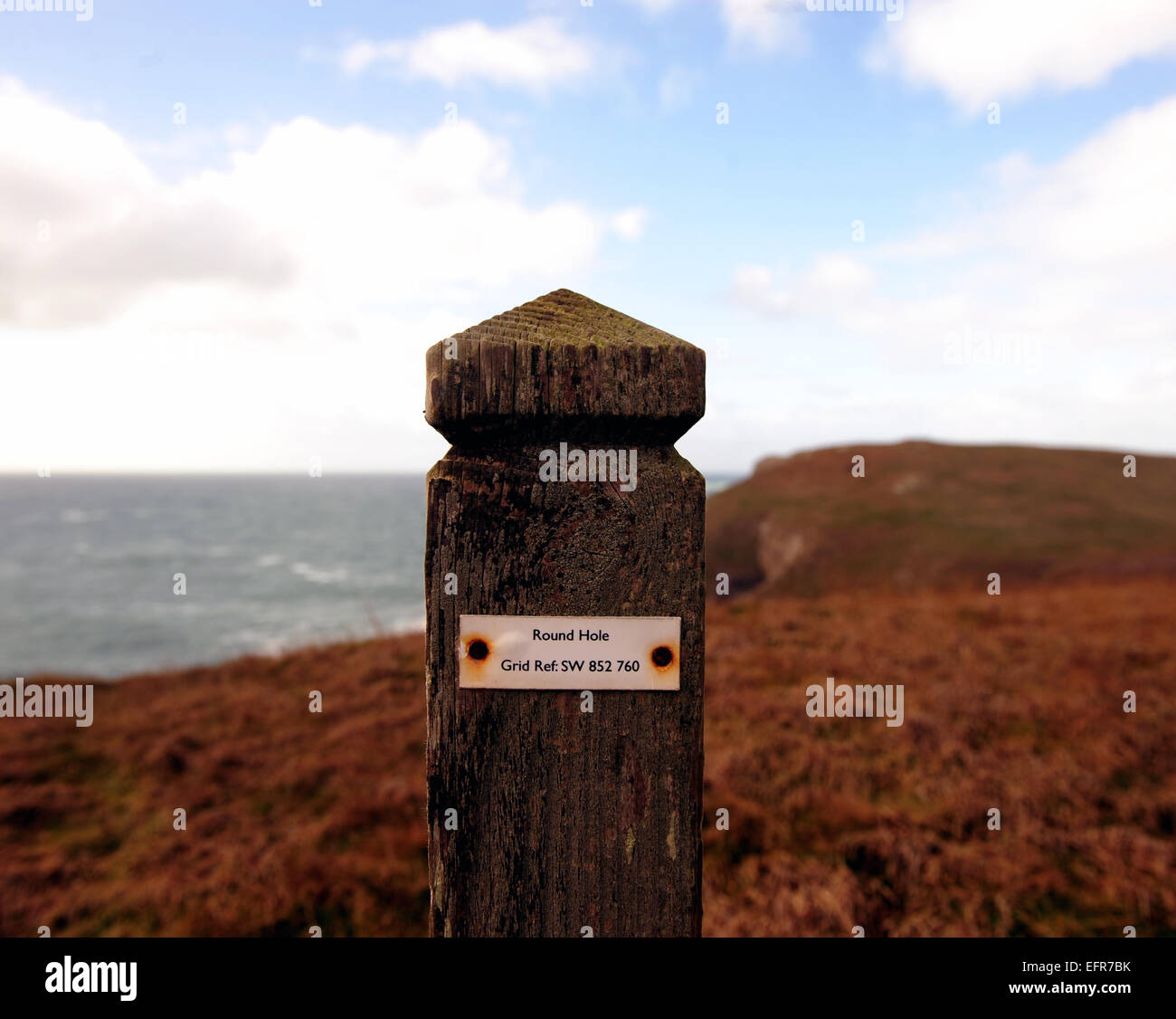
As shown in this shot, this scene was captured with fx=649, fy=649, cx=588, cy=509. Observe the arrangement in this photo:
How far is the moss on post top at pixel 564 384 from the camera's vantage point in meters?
1.20

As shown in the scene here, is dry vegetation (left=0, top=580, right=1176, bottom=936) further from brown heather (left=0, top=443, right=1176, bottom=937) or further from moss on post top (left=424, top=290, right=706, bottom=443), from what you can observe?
moss on post top (left=424, top=290, right=706, bottom=443)

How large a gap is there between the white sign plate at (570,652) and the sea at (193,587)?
7.32 meters

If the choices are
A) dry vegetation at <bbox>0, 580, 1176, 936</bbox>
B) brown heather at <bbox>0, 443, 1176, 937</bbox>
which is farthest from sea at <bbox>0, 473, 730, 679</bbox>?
dry vegetation at <bbox>0, 580, 1176, 936</bbox>

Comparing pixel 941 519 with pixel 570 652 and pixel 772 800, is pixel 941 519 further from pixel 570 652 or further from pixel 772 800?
pixel 570 652

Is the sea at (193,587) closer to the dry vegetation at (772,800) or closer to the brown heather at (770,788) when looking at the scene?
the brown heather at (770,788)

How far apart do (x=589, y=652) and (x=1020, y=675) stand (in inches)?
277

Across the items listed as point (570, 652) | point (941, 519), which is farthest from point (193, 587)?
point (570, 652)

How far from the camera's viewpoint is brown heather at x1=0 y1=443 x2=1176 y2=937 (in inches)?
139

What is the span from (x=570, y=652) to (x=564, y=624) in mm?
55

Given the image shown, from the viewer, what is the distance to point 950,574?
55.3ft

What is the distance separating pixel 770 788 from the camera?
462 cm

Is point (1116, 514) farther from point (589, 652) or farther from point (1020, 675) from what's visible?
point (589, 652)

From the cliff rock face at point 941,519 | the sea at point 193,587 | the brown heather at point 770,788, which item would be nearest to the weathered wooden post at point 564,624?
the brown heather at point 770,788

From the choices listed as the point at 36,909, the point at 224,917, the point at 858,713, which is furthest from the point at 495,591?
the point at 858,713
